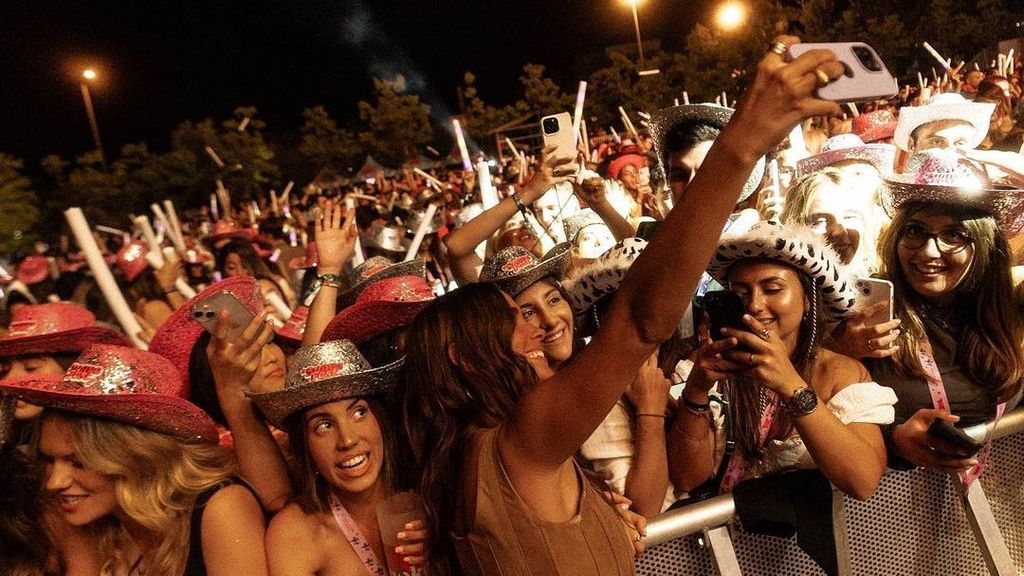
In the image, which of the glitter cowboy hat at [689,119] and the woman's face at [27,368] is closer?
the woman's face at [27,368]

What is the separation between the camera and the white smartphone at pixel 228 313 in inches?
93.7

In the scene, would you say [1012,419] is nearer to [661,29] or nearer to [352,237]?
[352,237]

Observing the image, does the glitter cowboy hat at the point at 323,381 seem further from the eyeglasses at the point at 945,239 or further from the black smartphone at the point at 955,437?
the eyeglasses at the point at 945,239

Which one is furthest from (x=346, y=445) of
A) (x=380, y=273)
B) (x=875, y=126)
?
(x=875, y=126)

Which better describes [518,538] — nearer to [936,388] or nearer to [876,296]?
[876,296]

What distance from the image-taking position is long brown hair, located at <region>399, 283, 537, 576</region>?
6.37 ft

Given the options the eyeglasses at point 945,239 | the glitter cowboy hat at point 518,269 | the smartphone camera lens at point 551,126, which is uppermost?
the smartphone camera lens at point 551,126

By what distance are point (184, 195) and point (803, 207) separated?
4820 cm

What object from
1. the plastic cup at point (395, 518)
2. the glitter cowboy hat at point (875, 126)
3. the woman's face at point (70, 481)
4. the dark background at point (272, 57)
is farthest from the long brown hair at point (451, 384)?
the dark background at point (272, 57)

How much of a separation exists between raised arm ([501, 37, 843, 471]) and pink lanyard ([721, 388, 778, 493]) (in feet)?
3.70

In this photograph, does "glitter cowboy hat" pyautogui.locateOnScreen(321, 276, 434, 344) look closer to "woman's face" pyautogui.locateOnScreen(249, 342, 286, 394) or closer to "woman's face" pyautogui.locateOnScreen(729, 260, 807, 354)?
"woman's face" pyautogui.locateOnScreen(249, 342, 286, 394)

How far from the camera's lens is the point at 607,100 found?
142 feet

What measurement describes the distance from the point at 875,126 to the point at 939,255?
5.14m

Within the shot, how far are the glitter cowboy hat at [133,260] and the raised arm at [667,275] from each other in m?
5.54
